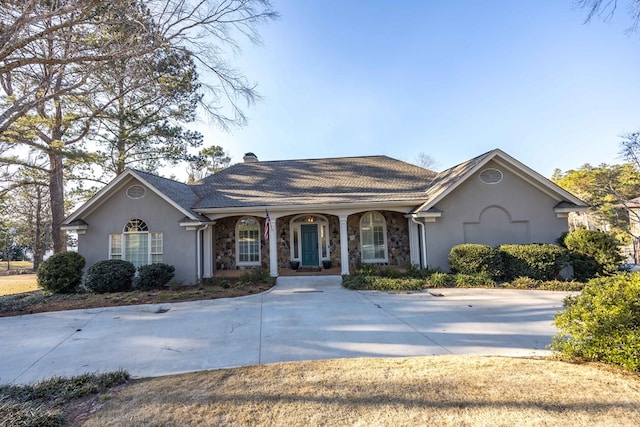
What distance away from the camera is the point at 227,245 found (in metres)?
14.6

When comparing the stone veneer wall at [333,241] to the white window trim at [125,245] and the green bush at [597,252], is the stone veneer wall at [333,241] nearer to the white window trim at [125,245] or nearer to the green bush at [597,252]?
the white window trim at [125,245]

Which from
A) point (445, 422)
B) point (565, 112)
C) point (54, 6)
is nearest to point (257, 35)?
point (54, 6)

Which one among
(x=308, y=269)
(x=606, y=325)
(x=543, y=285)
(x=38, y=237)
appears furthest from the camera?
(x=38, y=237)

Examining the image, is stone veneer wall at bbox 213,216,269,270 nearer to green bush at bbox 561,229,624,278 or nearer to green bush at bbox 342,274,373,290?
green bush at bbox 342,274,373,290

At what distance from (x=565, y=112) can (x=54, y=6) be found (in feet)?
59.4

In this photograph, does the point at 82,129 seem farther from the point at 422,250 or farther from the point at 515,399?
the point at 515,399

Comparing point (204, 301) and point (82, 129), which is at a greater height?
point (82, 129)

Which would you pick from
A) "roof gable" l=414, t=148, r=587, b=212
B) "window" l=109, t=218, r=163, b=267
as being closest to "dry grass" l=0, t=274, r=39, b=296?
"window" l=109, t=218, r=163, b=267

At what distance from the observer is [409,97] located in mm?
A: 15398

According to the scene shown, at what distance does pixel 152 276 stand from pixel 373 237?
9.43 m

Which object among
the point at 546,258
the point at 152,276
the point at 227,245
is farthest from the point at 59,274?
the point at 546,258

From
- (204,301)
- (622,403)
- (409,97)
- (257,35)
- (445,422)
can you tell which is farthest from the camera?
(409,97)

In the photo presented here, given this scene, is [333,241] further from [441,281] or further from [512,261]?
[512,261]

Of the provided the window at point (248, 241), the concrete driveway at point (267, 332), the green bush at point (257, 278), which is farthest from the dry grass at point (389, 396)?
the window at point (248, 241)
